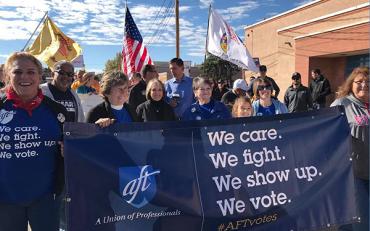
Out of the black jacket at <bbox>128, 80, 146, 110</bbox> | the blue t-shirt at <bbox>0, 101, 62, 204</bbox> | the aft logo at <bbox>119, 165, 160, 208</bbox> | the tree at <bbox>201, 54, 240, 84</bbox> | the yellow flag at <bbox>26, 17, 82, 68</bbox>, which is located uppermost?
the tree at <bbox>201, 54, 240, 84</bbox>

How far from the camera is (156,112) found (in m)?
4.64

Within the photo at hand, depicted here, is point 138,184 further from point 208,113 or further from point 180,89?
point 180,89

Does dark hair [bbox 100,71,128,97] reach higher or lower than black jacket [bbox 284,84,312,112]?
higher

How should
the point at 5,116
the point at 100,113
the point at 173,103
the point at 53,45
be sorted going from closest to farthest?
the point at 5,116, the point at 100,113, the point at 173,103, the point at 53,45

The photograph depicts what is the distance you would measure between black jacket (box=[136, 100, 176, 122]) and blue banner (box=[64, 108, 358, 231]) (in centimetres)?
161

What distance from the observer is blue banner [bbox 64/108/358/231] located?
2746 mm

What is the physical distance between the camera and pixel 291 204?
125 inches

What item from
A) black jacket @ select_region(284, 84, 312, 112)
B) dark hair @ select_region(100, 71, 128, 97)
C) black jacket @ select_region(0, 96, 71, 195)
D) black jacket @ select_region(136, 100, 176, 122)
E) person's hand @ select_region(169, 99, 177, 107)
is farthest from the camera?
black jacket @ select_region(284, 84, 312, 112)

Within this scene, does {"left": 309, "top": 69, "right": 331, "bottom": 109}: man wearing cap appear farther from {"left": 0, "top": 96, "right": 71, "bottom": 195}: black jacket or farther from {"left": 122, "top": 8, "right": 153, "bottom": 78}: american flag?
{"left": 0, "top": 96, "right": 71, "bottom": 195}: black jacket

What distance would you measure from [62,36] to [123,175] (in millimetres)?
10350

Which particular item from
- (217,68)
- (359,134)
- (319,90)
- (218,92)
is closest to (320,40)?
(319,90)

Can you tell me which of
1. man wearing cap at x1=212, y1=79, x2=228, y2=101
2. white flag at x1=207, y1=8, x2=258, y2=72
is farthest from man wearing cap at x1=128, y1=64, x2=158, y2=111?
man wearing cap at x1=212, y1=79, x2=228, y2=101

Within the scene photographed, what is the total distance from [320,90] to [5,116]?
33.0 feet

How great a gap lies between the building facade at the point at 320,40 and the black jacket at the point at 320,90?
5480 mm
